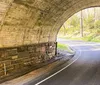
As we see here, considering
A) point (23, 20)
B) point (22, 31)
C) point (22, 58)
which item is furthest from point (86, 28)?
point (23, 20)

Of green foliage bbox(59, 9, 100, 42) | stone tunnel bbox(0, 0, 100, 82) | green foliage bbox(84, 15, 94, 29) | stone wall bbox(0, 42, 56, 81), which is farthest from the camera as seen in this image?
green foliage bbox(84, 15, 94, 29)

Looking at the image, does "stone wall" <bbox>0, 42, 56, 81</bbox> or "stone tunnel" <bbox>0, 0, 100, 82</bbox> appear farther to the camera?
"stone wall" <bbox>0, 42, 56, 81</bbox>

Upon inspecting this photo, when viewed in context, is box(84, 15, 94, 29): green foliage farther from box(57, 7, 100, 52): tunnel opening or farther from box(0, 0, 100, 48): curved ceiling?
box(0, 0, 100, 48): curved ceiling

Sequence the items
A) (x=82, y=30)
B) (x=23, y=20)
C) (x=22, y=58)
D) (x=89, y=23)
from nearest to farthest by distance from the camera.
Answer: (x=23, y=20) < (x=22, y=58) < (x=82, y=30) < (x=89, y=23)

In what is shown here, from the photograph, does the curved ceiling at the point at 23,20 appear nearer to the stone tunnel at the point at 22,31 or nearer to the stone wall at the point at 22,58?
the stone tunnel at the point at 22,31

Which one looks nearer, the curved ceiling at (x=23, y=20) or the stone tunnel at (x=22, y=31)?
the curved ceiling at (x=23, y=20)

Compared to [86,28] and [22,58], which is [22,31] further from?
[86,28]

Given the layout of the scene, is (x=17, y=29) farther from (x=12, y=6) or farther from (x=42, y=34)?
(x=42, y=34)

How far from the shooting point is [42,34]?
20094mm

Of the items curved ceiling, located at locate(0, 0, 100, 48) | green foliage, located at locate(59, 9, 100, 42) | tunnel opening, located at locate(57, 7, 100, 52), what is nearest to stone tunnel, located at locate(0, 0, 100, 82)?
curved ceiling, located at locate(0, 0, 100, 48)

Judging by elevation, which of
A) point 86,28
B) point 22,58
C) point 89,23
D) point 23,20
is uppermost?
point 89,23

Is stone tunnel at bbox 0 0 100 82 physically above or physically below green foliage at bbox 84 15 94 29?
below

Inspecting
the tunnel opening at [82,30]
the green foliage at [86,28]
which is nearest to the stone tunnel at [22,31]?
the tunnel opening at [82,30]

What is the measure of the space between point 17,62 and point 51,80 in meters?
3.91
